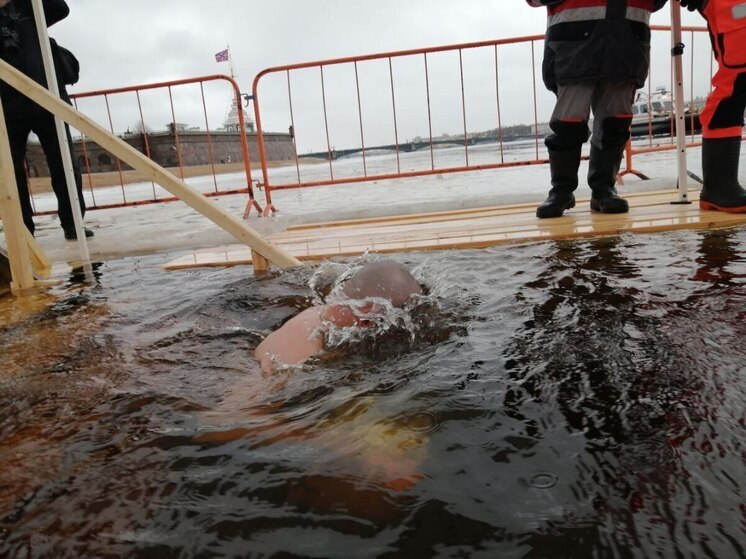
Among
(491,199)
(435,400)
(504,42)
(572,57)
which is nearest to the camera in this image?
(435,400)

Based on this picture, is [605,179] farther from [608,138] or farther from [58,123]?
[58,123]

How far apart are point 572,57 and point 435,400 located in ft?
9.87

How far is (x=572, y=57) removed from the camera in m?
3.56

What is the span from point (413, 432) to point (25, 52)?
5186 millimetres

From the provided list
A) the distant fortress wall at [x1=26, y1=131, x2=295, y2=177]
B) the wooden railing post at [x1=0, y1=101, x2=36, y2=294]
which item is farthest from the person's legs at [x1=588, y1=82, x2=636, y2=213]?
the distant fortress wall at [x1=26, y1=131, x2=295, y2=177]

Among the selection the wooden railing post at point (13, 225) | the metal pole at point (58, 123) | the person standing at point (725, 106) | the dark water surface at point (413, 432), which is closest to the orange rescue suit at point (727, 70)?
the person standing at point (725, 106)

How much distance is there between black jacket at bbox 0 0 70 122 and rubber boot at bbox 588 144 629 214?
4.44 meters

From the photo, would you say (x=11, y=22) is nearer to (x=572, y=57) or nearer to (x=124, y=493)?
(x=572, y=57)

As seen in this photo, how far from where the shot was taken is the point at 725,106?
3359mm

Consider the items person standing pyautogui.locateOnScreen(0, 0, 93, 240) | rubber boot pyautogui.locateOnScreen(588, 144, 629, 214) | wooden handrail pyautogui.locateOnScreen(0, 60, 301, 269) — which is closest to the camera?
wooden handrail pyautogui.locateOnScreen(0, 60, 301, 269)

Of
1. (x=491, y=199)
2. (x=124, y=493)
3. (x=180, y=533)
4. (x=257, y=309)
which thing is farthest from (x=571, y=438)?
(x=491, y=199)

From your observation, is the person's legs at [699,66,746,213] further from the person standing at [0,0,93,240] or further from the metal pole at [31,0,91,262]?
the person standing at [0,0,93,240]

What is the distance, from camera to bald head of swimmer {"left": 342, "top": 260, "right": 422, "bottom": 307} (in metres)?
2.20

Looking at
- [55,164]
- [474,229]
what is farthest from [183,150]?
[474,229]
